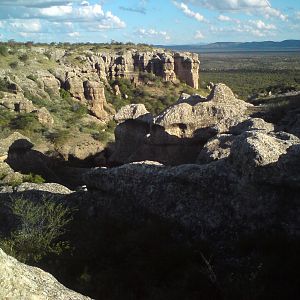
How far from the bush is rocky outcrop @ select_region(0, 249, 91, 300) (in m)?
3.60

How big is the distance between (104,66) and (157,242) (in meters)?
64.4

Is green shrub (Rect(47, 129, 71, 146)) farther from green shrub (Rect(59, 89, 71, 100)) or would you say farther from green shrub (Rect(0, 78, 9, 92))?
green shrub (Rect(59, 89, 71, 100))

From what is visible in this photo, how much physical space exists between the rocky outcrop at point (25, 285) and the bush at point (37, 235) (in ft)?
11.8

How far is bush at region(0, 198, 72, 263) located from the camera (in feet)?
38.6

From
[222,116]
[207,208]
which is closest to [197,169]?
[207,208]

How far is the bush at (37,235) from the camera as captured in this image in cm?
1177

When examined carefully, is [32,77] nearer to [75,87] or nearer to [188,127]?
[75,87]

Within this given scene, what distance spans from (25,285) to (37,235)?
5232 mm

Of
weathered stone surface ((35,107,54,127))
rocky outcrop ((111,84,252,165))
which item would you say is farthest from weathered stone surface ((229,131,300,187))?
weathered stone surface ((35,107,54,127))

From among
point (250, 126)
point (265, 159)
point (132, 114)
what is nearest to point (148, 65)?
point (132, 114)

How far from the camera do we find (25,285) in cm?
717

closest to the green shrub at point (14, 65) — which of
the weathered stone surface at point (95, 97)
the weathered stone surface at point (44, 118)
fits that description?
the weathered stone surface at point (95, 97)

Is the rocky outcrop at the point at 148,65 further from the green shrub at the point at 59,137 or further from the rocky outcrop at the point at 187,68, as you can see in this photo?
the green shrub at the point at 59,137

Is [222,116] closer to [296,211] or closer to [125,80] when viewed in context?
[296,211]
